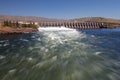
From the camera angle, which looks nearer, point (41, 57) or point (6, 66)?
point (6, 66)

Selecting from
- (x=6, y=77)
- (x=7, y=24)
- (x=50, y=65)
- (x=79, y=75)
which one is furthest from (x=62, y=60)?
(x=7, y=24)

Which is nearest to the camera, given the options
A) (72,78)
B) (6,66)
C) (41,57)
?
(72,78)

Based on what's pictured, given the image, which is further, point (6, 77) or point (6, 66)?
point (6, 66)

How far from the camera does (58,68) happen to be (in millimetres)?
21781

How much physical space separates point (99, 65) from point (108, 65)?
1024 mm

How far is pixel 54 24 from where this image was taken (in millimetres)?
147750

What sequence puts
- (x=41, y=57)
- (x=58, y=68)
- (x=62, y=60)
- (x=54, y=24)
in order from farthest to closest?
(x=54, y=24)
(x=41, y=57)
(x=62, y=60)
(x=58, y=68)

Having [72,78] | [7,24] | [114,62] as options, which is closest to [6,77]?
[72,78]

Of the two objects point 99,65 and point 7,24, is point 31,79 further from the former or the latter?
point 7,24

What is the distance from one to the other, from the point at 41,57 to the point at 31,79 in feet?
29.3

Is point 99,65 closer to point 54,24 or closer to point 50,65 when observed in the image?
point 50,65

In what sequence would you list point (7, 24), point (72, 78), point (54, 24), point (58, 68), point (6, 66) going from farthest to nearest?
point (54, 24) < point (7, 24) < point (6, 66) < point (58, 68) < point (72, 78)

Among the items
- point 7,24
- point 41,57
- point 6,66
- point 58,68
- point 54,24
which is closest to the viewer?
point 58,68

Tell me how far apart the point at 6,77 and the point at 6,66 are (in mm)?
4381
